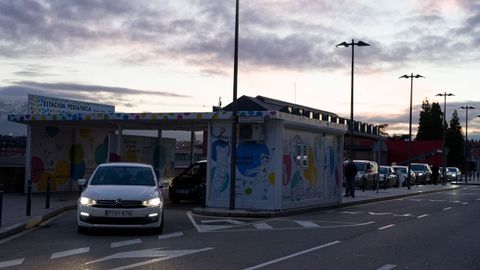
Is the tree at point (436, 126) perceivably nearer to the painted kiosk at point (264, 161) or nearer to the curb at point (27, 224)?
the painted kiosk at point (264, 161)

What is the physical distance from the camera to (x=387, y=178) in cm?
4250

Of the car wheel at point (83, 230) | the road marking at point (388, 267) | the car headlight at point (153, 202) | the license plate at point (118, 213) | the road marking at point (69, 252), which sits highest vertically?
the car headlight at point (153, 202)

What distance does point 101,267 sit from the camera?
30.7 ft

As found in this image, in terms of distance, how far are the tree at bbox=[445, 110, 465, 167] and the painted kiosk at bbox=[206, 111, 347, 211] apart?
89521 mm

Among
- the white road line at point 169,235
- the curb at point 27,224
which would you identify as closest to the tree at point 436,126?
the curb at point 27,224

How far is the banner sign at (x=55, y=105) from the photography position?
25281mm

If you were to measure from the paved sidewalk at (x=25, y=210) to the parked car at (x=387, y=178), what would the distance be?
2301 centimetres

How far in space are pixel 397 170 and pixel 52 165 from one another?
2882 cm

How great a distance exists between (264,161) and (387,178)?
2478 centimetres

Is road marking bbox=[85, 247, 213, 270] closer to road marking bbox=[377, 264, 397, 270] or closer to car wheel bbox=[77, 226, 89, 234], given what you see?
car wheel bbox=[77, 226, 89, 234]

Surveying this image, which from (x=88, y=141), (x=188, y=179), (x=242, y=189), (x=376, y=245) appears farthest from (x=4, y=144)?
(x=376, y=245)

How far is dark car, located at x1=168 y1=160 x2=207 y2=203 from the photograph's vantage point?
22.9 metres

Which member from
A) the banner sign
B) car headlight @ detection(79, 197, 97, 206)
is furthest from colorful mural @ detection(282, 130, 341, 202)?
the banner sign

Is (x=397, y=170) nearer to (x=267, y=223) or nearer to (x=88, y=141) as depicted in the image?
(x=88, y=141)
